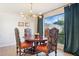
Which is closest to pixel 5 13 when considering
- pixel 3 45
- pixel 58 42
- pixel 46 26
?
pixel 3 45

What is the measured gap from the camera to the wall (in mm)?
1351

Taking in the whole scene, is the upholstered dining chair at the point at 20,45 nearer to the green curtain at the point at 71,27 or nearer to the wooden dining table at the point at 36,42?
the wooden dining table at the point at 36,42

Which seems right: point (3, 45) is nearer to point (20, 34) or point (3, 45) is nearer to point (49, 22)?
point (20, 34)

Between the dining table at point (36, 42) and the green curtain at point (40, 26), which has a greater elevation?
the green curtain at point (40, 26)

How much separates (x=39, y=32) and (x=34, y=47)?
34cm

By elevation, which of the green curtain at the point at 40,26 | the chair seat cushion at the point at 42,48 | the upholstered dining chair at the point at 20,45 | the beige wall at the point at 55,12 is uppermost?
the beige wall at the point at 55,12

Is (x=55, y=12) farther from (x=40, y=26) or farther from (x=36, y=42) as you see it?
(x=36, y=42)

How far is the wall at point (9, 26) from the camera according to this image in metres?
1.35

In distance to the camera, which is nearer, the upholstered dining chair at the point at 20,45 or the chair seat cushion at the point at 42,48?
the upholstered dining chair at the point at 20,45

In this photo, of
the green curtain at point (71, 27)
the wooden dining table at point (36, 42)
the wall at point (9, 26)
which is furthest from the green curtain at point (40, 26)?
the green curtain at point (71, 27)

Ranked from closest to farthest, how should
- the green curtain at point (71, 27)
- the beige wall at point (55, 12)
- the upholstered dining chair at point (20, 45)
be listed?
the upholstered dining chair at point (20, 45)
the beige wall at point (55, 12)
the green curtain at point (71, 27)

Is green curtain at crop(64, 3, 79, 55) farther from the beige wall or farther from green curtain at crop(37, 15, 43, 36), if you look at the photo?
green curtain at crop(37, 15, 43, 36)

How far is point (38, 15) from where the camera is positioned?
1512 mm

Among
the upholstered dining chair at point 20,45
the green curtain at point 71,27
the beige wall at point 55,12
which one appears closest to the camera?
the upholstered dining chair at point 20,45
